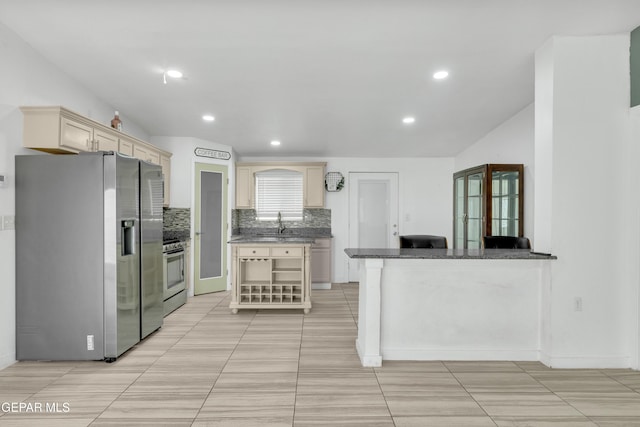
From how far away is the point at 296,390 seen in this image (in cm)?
233

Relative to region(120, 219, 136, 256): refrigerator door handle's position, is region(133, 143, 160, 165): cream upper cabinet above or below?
above

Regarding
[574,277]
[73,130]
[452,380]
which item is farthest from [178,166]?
[574,277]

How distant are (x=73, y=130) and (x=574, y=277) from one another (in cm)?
430

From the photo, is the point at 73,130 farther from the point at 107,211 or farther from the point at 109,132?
the point at 107,211

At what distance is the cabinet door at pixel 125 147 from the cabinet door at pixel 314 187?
2773 millimetres

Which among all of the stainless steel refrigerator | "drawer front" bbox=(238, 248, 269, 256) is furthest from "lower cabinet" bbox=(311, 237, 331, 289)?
the stainless steel refrigerator

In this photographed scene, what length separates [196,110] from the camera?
13.5ft

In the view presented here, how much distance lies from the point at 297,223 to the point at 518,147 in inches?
141

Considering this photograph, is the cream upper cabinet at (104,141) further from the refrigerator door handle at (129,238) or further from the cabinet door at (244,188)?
the cabinet door at (244,188)

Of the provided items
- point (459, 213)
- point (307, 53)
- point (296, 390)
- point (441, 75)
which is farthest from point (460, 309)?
point (459, 213)

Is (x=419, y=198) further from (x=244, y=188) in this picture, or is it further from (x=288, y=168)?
(x=244, y=188)

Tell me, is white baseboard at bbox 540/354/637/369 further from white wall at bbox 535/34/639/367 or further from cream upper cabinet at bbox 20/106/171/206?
cream upper cabinet at bbox 20/106/171/206

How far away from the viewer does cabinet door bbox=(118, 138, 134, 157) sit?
3688 mm

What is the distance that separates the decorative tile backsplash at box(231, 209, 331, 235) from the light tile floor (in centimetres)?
302
